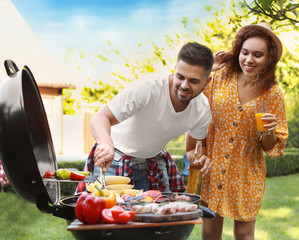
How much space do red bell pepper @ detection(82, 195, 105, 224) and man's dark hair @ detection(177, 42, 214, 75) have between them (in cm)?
89

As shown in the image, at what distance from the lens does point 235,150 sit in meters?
2.87

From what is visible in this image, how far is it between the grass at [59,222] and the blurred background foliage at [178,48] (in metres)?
2.46

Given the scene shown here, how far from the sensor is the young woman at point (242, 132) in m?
2.82

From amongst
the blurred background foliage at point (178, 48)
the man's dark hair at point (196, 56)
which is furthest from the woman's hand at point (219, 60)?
the man's dark hair at point (196, 56)

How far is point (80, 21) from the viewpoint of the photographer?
44.9 metres

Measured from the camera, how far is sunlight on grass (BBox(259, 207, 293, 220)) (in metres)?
7.32

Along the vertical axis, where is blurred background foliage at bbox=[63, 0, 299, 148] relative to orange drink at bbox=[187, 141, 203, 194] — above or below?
above

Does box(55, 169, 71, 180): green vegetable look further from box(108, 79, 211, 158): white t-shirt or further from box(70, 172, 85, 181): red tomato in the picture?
box(108, 79, 211, 158): white t-shirt

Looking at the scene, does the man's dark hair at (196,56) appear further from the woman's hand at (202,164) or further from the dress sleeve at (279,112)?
the dress sleeve at (279,112)

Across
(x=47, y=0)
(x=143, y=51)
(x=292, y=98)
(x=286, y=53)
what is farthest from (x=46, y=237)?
(x=47, y=0)

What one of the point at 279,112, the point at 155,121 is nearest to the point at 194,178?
the point at 155,121

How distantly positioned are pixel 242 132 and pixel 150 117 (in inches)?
30.9

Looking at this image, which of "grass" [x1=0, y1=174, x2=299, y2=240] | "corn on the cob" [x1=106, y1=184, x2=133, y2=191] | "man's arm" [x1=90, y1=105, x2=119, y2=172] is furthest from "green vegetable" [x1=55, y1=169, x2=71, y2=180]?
"grass" [x1=0, y1=174, x2=299, y2=240]

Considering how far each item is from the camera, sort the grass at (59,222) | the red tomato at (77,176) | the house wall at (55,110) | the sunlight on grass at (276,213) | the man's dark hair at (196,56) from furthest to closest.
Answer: the house wall at (55,110)
the sunlight on grass at (276,213)
the grass at (59,222)
the man's dark hair at (196,56)
the red tomato at (77,176)
